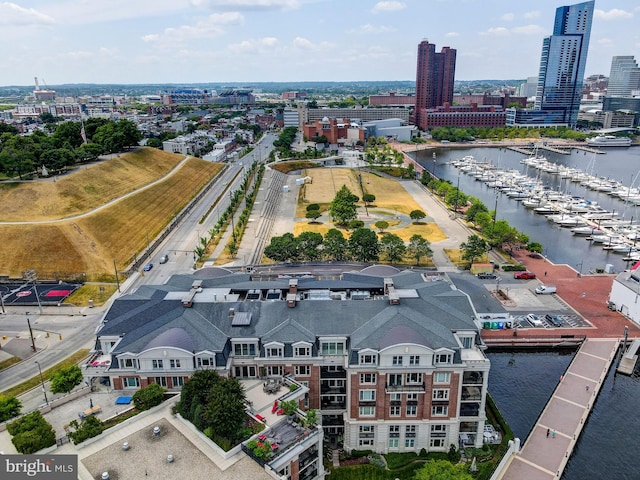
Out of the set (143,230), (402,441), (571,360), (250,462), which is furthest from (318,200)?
(250,462)

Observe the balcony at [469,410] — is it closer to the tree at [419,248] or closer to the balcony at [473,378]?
the balcony at [473,378]

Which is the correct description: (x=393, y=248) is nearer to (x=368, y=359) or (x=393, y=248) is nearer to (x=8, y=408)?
(x=368, y=359)

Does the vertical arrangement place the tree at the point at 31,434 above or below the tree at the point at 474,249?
above

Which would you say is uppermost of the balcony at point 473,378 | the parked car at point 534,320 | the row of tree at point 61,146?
the row of tree at point 61,146

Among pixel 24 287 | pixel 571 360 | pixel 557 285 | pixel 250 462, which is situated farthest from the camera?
pixel 557 285

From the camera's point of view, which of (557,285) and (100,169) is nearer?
(557,285)

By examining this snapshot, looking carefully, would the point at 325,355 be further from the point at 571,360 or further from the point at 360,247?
the point at 360,247

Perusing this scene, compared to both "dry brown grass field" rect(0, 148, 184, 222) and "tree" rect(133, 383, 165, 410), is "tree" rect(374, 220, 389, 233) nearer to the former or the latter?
"dry brown grass field" rect(0, 148, 184, 222)

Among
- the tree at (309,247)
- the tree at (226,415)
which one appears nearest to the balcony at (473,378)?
the tree at (226,415)
